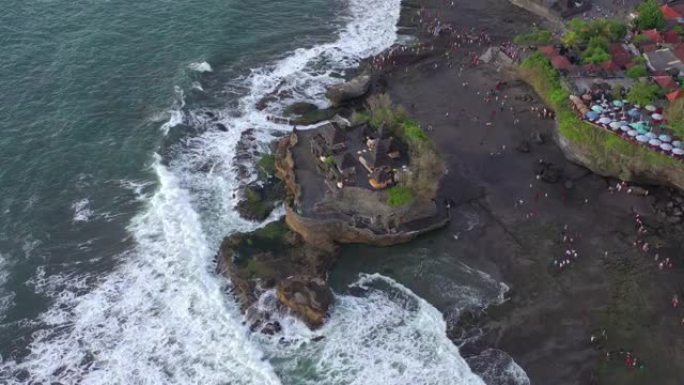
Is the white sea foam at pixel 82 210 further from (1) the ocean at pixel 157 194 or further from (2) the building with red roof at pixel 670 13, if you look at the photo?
(2) the building with red roof at pixel 670 13

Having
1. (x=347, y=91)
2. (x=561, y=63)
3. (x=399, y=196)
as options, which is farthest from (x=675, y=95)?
(x=347, y=91)

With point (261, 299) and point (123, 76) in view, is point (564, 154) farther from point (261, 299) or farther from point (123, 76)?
point (123, 76)

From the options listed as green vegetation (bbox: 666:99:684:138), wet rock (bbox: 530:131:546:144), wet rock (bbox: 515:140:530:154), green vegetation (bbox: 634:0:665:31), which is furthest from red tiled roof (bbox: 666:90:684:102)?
green vegetation (bbox: 634:0:665:31)

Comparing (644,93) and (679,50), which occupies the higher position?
(679,50)

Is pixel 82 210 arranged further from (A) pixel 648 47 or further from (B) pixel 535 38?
(A) pixel 648 47

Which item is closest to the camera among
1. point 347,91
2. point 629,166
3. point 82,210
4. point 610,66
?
point 629,166

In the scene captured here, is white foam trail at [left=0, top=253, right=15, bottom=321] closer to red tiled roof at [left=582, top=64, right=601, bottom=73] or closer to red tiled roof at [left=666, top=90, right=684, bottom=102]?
red tiled roof at [left=582, top=64, right=601, bottom=73]

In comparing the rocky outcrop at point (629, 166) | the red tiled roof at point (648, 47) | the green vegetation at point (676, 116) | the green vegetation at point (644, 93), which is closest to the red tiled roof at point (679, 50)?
the red tiled roof at point (648, 47)

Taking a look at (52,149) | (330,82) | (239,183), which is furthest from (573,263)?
(52,149)
